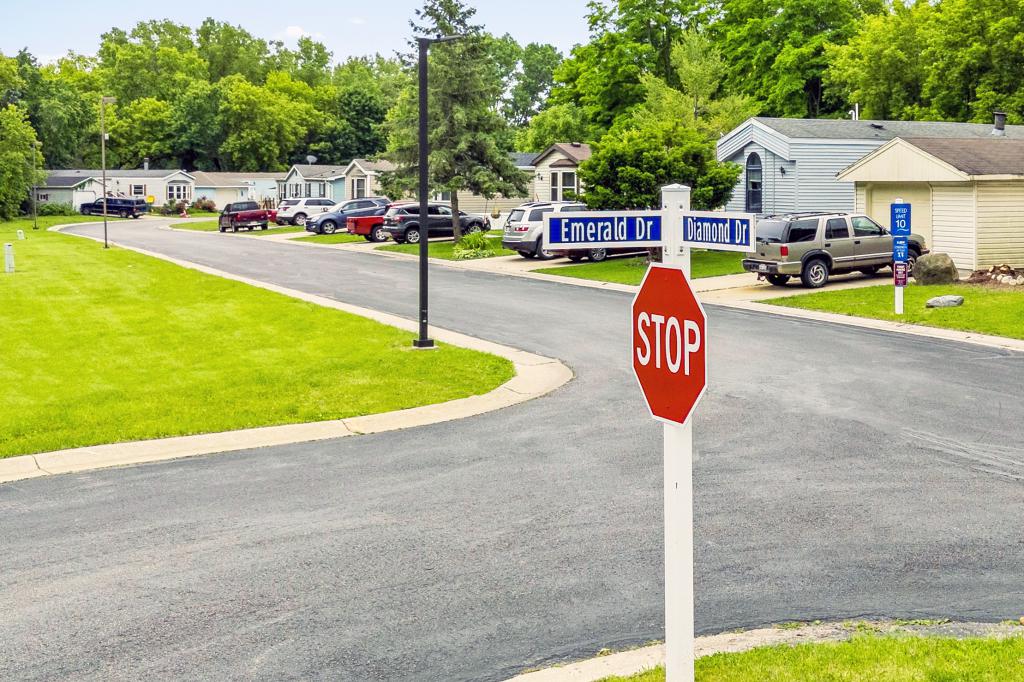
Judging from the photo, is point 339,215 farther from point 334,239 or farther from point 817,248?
point 817,248

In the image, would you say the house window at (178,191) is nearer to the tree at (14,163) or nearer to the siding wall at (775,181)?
the tree at (14,163)

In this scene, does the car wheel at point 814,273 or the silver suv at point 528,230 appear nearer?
the car wheel at point 814,273

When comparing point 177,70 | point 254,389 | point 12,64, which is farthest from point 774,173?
point 177,70

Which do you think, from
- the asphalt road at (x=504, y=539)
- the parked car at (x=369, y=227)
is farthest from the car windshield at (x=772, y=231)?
the parked car at (x=369, y=227)

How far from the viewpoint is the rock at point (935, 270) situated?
Answer: 1019 inches

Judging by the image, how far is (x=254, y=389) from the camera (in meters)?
14.6

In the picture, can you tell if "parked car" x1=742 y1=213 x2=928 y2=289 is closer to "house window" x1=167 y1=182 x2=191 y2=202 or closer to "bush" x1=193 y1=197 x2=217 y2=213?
"bush" x1=193 y1=197 x2=217 y2=213

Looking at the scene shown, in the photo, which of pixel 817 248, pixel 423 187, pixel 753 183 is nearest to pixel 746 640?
pixel 423 187

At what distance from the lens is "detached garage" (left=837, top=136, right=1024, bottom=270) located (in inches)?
1104

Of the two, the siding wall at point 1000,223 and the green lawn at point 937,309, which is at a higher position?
the siding wall at point 1000,223

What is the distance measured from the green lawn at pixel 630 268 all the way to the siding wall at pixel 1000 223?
22.3 feet

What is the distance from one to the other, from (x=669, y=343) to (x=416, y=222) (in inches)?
1734

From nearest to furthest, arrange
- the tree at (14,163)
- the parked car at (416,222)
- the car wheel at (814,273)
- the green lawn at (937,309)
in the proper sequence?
1. the green lawn at (937,309)
2. the car wheel at (814,273)
3. the parked car at (416,222)
4. the tree at (14,163)

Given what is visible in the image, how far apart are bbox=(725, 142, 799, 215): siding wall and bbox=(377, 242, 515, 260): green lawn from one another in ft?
29.7
